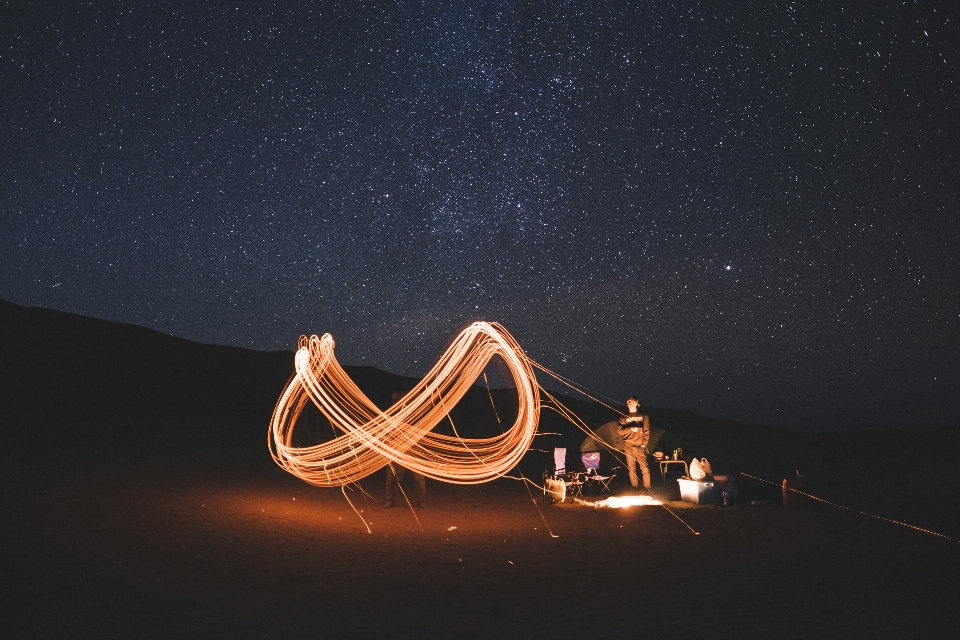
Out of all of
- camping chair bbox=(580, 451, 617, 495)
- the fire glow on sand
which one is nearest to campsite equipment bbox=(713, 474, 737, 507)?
the fire glow on sand

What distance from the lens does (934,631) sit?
568 cm

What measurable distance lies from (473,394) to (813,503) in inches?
1470

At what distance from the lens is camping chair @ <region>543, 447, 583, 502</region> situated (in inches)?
524

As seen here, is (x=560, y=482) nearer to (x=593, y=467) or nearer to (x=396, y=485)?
(x=593, y=467)

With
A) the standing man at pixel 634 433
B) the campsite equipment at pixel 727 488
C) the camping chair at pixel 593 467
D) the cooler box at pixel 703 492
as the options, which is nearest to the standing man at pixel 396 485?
the camping chair at pixel 593 467

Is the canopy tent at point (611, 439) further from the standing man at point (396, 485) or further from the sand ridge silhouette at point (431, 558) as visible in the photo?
the standing man at point (396, 485)

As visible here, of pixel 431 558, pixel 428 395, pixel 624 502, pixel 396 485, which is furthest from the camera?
pixel 624 502

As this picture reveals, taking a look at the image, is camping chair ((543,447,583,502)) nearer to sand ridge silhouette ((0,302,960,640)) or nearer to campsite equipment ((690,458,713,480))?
sand ridge silhouette ((0,302,960,640))

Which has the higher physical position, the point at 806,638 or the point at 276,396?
the point at 276,396

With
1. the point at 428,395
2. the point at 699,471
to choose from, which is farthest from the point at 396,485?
the point at 699,471

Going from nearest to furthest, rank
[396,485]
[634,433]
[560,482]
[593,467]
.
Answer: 1. [396,485]
2. [634,433]
3. [560,482]
4. [593,467]

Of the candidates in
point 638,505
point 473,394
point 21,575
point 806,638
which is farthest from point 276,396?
point 806,638

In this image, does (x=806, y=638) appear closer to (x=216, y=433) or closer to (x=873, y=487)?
(x=873, y=487)

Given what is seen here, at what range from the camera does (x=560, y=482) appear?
13.3m
